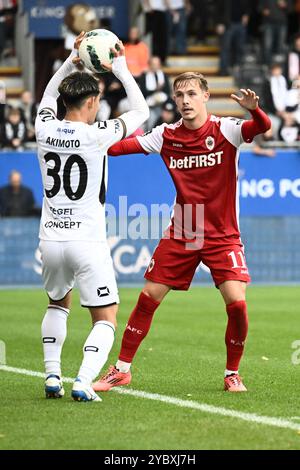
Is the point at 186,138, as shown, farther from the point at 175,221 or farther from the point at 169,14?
the point at 169,14

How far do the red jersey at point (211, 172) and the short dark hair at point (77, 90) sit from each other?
1090 mm

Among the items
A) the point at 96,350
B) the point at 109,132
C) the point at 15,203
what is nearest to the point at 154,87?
the point at 15,203

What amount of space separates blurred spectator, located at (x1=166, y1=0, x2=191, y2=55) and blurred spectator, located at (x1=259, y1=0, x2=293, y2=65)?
168 cm

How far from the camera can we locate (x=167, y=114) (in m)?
21.5

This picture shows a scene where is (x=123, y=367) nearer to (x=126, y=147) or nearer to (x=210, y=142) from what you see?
(x=126, y=147)

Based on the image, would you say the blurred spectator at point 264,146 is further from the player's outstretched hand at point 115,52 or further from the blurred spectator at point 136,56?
the player's outstretched hand at point 115,52

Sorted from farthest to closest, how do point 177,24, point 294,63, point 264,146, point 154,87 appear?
1. point 177,24
2. point 294,63
3. point 154,87
4. point 264,146

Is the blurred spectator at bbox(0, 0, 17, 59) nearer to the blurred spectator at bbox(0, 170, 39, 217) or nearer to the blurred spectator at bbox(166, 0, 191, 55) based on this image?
the blurred spectator at bbox(166, 0, 191, 55)

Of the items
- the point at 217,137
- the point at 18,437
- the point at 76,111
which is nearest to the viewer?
the point at 18,437

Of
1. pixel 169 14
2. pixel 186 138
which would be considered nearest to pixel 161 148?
pixel 186 138

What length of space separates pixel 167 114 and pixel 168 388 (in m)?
12.8

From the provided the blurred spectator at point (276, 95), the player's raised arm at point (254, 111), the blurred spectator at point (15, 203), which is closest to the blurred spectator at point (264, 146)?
the blurred spectator at point (276, 95)

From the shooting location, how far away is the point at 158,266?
903 cm
